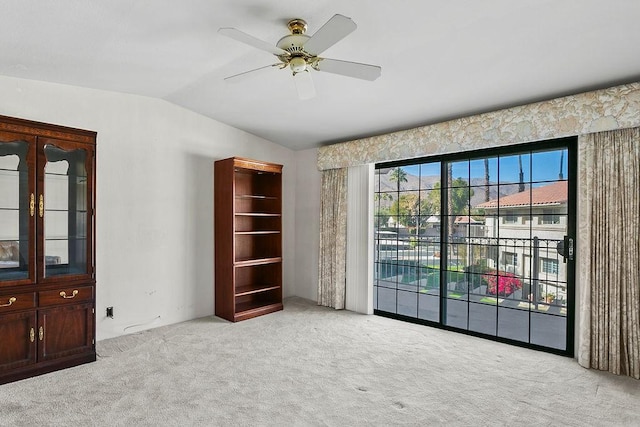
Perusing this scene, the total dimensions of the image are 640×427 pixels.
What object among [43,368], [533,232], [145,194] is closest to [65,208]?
[145,194]

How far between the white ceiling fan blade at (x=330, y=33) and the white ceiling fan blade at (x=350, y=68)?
0.15m

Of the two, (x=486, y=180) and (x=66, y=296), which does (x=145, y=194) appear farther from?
(x=486, y=180)

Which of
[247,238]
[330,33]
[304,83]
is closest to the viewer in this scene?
[330,33]

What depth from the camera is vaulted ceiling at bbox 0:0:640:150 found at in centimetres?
227

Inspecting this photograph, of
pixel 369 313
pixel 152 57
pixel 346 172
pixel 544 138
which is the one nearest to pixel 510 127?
pixel 544 138

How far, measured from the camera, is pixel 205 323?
441cm

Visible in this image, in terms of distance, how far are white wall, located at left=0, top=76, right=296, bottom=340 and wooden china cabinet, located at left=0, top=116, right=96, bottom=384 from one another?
0.58m

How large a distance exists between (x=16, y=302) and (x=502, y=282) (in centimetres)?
463

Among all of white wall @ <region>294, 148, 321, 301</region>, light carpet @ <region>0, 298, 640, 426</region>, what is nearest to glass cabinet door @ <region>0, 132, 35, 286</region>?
light carpet @ <region>0, 298, 640, 426</region>

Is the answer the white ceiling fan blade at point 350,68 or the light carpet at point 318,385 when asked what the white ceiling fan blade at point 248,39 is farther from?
the light carpet at point 318,385

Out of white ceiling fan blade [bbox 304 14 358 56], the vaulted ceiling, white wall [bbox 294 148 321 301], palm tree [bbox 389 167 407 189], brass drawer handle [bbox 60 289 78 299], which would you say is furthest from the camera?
white wall [bbox 294 148 321 301]

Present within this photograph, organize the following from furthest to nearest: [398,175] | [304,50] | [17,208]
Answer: [398,175]
[17,208]
[304,50]

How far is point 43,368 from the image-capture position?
3.01 metres

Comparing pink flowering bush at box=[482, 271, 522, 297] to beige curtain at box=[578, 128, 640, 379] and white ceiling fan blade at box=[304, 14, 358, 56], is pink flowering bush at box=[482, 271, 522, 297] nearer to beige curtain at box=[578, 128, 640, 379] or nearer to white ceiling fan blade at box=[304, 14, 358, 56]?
beige curtain at box=[578, 128, 640, 379]
